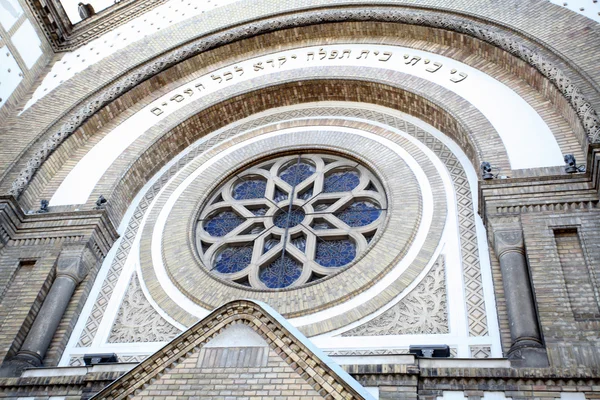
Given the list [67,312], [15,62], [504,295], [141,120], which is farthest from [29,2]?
[504,295]

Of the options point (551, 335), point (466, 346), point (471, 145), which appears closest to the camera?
point (551, 335)

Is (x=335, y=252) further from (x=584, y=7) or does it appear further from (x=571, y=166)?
(x=584, y=7)

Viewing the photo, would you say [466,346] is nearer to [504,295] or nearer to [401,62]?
[504,295]

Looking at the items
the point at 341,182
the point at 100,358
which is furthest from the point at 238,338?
the point at 341,182

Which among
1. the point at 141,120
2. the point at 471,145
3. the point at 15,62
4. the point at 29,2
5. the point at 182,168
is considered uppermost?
the point at 29,2

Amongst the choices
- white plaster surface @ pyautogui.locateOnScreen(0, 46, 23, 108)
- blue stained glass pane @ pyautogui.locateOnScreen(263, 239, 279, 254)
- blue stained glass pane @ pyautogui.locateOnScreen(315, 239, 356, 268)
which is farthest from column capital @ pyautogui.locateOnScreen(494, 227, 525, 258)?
white plaster surface @ pyautogui.locateOnScreen(0, 46, 23, 108)

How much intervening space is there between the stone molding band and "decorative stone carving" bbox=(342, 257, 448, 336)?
253cm

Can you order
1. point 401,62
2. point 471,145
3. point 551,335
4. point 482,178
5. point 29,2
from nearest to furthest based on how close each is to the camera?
1. point 551,335
2. point 482,178
3. point 471,145
4. point 401,62
5. point 29,2

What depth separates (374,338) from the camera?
762 centimetres

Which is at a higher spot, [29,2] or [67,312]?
[29,2]

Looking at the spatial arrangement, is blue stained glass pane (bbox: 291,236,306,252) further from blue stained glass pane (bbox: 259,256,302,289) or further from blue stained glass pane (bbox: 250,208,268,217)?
blue stained glass pane (bbox: 250,208,268,217)

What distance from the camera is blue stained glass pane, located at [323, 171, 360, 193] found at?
33.6 ft

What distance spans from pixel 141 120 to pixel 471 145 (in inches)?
228

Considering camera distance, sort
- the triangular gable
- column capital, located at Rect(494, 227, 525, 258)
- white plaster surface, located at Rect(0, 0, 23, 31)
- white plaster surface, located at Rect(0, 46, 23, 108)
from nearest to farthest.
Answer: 1. the triangular gable
2. column capital, located at Rect(494, 227, 525, 258)
3. white plaster surface, located at Rect(0, 46, 23, 108)
4. white plaster surface, located at Rect(0, 0, 23, 31)
